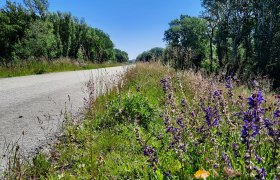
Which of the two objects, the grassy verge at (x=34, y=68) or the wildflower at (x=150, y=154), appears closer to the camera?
the wildflower at (x=150, y=154)

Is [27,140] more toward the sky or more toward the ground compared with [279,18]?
more toward the ground

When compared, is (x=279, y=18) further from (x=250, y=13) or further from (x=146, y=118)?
(x=146, y=118)

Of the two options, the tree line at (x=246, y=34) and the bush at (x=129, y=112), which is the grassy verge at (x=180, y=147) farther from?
the tree line at (x=246, y=34)

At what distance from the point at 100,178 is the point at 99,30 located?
119296mm

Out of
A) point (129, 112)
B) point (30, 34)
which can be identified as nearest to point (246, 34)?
point (30, 34)

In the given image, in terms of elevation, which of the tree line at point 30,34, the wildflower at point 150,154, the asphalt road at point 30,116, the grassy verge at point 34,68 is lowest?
the asphalt road at point 30,116

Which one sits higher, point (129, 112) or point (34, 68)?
point (34, 68)

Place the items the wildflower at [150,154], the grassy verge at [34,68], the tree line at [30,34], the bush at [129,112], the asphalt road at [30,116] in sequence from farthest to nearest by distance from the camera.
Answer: the tree line at [30,34] < the grassy verge at [34,68] < the bush at [129,112] < the asphalt road at [30,116] < the wildflower at [150,154]

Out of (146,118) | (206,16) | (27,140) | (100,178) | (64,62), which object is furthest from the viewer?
(206,16)

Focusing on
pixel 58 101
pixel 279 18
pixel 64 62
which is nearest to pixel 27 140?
pixel 58 101

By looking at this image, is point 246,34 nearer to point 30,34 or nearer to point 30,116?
point 30,34

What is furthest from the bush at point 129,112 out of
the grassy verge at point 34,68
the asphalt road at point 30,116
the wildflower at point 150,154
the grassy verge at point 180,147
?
the grassy verge at point 34,68

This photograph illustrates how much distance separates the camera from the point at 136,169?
2871mm

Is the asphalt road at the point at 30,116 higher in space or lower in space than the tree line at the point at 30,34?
lower
